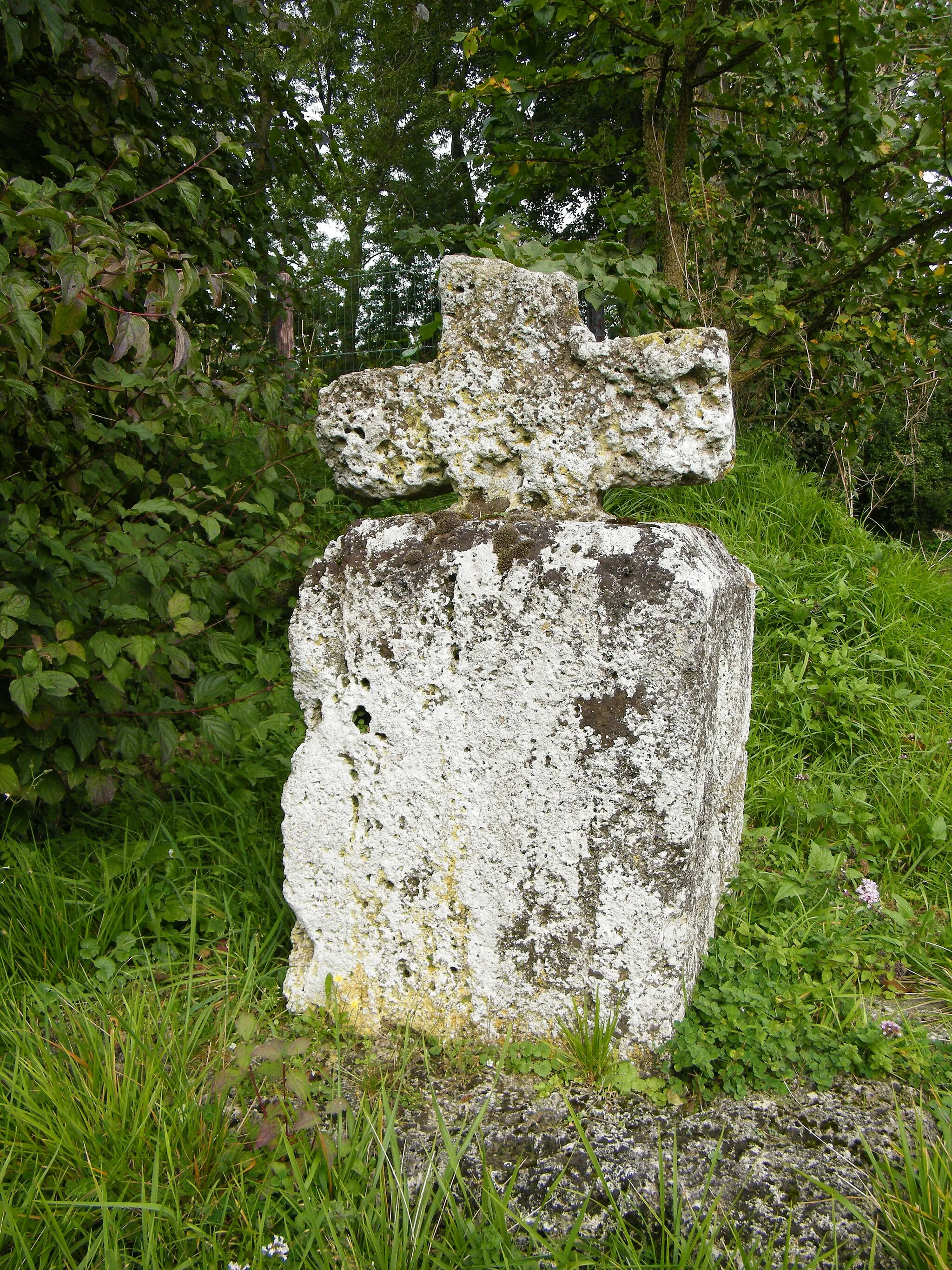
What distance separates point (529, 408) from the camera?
196 cm

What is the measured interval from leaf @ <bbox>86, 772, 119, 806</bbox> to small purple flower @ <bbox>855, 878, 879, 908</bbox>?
6.58ft

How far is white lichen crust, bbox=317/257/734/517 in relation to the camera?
1854 millimetres

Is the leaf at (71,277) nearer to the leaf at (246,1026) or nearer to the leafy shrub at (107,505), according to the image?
the leafy shrub at (107,505)

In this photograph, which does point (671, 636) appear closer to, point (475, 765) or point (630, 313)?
point (475, 765)

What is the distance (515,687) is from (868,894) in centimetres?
121

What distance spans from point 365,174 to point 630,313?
13567 millimetres

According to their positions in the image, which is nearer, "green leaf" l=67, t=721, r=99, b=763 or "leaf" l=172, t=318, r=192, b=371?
"leaf" l=172, t=318, r=192, b=371

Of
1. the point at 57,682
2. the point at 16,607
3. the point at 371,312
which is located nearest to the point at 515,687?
the point at 57,682

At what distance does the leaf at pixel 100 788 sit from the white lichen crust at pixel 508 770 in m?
0.55

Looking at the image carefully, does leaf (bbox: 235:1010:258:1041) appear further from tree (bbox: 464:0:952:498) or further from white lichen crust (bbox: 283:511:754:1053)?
tree (bbox: 464:0:952:498)

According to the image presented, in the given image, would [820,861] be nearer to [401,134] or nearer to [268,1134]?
[268,1134]

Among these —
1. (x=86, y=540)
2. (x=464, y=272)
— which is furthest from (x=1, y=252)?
(x=464, y=272)

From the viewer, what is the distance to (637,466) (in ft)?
6.23

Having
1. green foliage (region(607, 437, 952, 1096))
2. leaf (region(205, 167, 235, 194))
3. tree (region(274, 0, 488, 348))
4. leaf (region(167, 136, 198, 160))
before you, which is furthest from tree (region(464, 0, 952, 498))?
tree (region(274, 0, 488, 348))
